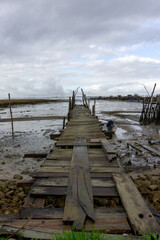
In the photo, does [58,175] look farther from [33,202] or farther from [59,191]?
[33,202]

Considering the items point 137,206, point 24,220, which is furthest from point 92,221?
point 24,220

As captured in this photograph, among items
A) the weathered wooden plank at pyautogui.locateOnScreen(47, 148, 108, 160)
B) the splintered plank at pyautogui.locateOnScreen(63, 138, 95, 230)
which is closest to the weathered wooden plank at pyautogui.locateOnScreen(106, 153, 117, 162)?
the weathered wooden plank at pyautogui.locateOnScreen(47, 148, 108, 160)

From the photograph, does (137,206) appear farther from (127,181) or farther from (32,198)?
(32,198)

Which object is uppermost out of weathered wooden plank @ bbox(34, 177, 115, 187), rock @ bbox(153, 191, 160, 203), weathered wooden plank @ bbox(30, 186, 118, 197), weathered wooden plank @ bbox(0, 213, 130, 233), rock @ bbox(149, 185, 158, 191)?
weathered wooden plank @ bbox(34, 177, 115, 187)

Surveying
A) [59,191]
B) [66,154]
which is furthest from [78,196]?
[66,154]

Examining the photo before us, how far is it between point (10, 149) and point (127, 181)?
8287mm

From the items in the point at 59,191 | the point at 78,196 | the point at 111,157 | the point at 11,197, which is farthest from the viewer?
the point at 11,197

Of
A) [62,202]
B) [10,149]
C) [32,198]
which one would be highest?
[32,198]

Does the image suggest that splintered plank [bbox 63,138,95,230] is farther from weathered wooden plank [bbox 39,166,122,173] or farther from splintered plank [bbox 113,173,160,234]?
splintered plank [bbox 113,173,160,234]

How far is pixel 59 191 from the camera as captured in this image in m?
2.72

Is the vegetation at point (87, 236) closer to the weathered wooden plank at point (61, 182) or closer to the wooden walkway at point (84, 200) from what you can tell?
the wooden walkway at point (84, 200)

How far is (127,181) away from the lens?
9.71 ft

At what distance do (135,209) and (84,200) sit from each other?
0.76 m

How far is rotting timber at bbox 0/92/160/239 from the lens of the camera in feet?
6.38
